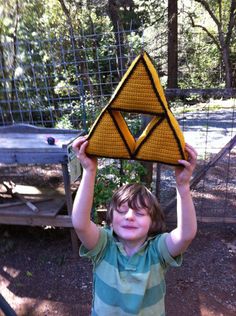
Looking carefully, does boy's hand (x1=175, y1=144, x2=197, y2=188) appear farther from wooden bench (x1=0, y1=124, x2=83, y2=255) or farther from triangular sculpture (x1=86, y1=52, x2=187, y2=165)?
wooden bench (x1=0, y1=124, x2=83, y2=255)

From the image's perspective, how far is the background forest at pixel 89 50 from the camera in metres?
3.63

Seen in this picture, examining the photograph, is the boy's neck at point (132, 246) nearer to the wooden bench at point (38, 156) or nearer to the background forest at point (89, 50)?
the wooden bench at point (38, 156)

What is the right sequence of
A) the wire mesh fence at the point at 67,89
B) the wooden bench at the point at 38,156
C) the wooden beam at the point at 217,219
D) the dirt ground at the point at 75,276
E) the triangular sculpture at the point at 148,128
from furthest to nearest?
the wire mesh fence at the point at 67,89
the wooden beam at the point at 217,219
the wooden bench at the point at 38,156
the dirt ground at the point at 75,276
the triangular sculpture at the point at 148,128

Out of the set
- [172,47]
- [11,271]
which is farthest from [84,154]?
[172,47]

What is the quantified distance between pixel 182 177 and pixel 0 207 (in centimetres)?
267

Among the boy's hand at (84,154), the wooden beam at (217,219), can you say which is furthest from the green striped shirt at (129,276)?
the wooden beam at (217,219)

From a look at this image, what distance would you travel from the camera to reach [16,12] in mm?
6051

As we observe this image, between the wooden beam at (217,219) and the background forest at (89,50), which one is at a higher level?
the background forest at (89,50)

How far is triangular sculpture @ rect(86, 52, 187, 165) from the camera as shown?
1035 mm

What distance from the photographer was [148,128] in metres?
1.07

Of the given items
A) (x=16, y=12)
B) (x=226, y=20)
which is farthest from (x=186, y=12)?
(x=16, y=12)

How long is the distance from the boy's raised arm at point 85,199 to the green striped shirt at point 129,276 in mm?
50

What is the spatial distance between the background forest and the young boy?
1.89 meters

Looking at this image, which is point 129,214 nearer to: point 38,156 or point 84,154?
point 84,154
